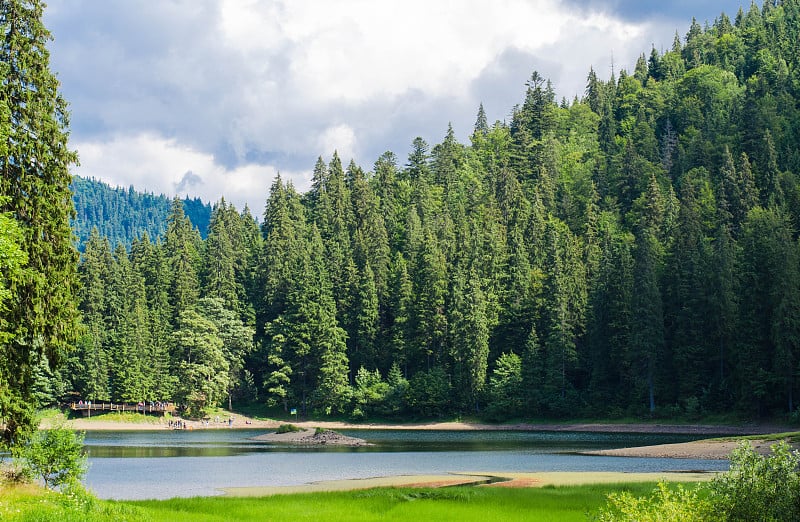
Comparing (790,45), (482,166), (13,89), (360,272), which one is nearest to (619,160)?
(482,166)

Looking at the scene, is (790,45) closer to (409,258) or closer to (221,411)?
(409,258)

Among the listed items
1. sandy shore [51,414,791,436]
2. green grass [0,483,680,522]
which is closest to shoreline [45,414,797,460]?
sandy shore [51,414,791,436]

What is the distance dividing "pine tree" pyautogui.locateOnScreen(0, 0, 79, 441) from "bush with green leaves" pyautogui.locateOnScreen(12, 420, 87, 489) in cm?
119

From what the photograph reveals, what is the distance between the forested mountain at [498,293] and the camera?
93.0m

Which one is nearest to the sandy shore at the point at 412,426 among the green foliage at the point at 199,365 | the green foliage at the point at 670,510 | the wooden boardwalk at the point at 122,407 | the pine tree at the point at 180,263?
the wooden boardwalk at the point at 122,407

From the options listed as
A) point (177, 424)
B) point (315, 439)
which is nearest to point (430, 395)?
point (315, 439)

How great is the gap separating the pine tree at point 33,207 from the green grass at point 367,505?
500 cm

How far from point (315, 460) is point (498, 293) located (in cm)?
6306

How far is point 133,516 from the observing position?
969 inches

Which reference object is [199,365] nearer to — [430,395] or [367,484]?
[430,395]

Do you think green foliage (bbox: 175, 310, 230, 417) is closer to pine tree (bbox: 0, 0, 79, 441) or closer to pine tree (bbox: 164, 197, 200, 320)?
pine tree (bbox: 164, 197, 200, 320)

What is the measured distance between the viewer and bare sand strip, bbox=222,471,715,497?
133ft

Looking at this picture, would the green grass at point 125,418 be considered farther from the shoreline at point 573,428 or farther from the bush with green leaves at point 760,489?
the bush with green leaves at point 760,489

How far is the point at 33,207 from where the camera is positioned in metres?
29.8
